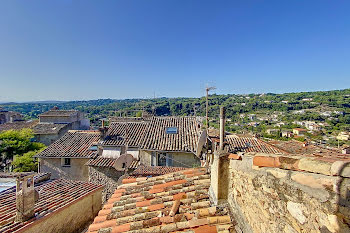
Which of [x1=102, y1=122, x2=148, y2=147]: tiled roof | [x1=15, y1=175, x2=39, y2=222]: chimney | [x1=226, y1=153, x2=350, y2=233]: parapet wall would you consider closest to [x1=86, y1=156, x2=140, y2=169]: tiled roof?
[x1=102, y1=122, x2=148, y2=147]: tiled roof

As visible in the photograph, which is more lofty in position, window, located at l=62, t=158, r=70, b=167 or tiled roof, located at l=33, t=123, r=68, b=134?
tiled roof, located at l=33, t=123, r=68, b=134

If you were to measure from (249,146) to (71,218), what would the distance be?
13.8 m

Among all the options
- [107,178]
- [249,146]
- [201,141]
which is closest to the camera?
[201,141]

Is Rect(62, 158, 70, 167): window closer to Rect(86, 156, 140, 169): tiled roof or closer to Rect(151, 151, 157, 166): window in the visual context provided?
Rect(86, 156, 140, 169): tiled roof

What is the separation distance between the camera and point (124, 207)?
450 cm

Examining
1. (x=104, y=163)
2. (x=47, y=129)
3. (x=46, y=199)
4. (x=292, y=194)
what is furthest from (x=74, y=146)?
(x=292, y=194)

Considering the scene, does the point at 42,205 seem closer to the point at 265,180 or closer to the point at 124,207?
the point at 124,207

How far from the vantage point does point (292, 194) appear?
77.8 inches

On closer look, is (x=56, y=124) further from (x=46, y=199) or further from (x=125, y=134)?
(x=46, y=199)

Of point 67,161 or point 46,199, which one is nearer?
point 46,199

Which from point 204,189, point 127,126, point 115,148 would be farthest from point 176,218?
point 127,126

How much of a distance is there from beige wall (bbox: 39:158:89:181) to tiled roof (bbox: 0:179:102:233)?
26.6 ft

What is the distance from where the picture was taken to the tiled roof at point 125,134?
18.3 metres

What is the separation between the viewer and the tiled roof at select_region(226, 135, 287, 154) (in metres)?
15.9
